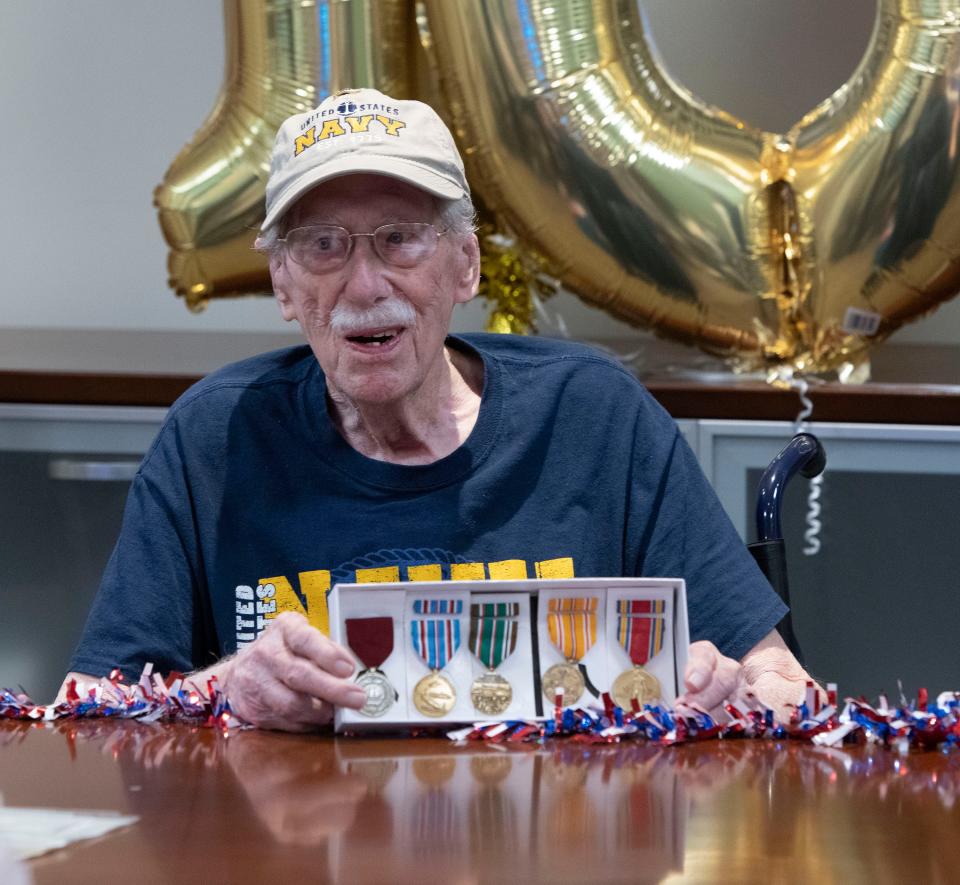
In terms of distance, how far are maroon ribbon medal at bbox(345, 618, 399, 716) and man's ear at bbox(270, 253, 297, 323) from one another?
366 millimetres

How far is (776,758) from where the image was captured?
0.93 metres

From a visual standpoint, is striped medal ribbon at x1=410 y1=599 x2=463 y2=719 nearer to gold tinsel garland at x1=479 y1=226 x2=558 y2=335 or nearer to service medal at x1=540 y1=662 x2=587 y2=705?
service medal at x1=540 y1=662 x2=587 y2=705

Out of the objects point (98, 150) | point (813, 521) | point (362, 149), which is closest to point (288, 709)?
point (362, 149)

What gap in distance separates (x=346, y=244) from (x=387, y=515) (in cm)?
22

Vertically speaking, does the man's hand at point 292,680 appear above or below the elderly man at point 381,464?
below

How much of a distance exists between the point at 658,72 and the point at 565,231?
247 mm

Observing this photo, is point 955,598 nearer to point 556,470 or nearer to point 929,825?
point 556,470

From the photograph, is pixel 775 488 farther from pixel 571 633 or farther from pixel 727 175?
pixel 727 175

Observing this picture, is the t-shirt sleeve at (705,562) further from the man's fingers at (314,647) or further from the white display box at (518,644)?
the man's fingers at (314,647)

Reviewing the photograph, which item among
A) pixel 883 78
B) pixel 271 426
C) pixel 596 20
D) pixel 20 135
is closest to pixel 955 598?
pixel 883 78

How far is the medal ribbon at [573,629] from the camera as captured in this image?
102 centimetres

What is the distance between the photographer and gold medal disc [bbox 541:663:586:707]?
39.8 inches

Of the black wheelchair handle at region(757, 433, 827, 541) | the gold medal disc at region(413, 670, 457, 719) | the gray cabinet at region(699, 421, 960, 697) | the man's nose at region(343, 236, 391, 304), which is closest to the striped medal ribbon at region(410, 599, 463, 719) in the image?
the gold medal disc at region(413, 670, 457, 719)

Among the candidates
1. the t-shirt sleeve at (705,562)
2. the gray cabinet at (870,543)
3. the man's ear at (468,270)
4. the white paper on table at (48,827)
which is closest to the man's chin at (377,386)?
the man's ear at (468,270)
